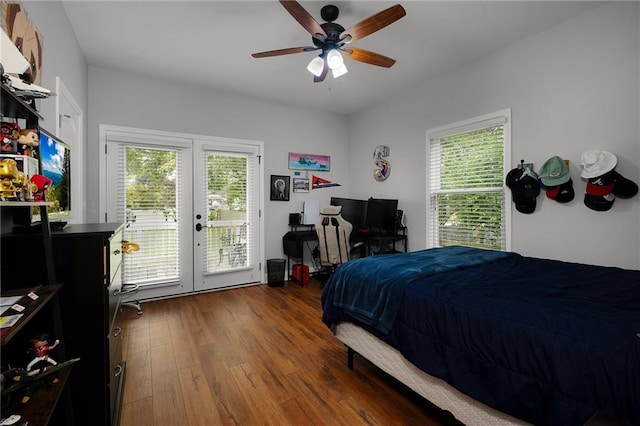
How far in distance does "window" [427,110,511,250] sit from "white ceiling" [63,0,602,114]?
2.64ft

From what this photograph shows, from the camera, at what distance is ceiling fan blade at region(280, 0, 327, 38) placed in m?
1.89

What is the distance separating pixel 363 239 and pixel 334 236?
500mm

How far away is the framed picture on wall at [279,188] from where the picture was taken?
4.63 m

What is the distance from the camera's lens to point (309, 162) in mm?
4977

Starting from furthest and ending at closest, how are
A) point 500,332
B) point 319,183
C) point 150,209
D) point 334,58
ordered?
point 319,183, point 150,209, point 334,58, point 500,332

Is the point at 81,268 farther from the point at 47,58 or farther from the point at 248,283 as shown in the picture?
the point at 248,283

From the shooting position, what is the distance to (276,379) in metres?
2.09

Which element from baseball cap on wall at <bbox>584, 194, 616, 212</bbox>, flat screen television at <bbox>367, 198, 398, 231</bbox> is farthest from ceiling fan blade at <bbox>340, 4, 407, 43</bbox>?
flat screen television at <bbox>367, 198, 398, 231</bbox>

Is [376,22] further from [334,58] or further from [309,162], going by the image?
[309,162]

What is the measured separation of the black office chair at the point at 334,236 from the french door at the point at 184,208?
1083 millimetres

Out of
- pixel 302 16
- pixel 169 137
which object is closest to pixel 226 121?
pixel 169 137

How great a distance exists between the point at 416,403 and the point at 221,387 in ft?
4.26

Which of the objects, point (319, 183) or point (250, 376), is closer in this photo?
point (250, 376)

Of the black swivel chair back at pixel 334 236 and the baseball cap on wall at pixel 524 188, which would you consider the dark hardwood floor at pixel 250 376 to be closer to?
the black swivel chair back at pixel 334 236
